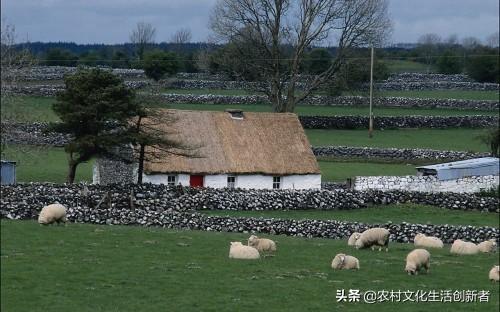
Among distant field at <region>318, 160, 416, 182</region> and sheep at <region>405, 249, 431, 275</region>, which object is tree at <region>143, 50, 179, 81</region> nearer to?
distant field at <region>318, 160, 416, 182</region>

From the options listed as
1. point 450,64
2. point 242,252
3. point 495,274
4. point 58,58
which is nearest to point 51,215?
point 242,252

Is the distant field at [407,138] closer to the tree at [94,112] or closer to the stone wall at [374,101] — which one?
the stone wall at [374,101]

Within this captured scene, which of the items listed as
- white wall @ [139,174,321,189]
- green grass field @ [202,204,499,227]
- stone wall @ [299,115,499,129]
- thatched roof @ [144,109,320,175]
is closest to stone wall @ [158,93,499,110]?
stone wall @ [299,115,499,129]

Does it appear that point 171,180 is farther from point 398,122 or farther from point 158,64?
point 158,64

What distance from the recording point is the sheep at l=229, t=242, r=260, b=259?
88.8 feet

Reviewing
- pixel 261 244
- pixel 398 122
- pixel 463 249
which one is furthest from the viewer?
pixel 398 122

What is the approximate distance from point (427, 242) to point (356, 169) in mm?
24691

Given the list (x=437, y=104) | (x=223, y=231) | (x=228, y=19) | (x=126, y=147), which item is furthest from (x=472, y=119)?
(x=223, y=231)

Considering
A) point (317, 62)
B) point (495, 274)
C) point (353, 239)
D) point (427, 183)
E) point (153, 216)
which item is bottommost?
point (495, 274)

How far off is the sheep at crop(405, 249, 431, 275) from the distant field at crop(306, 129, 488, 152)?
130ft

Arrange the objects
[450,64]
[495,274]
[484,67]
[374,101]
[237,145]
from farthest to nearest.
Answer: [450,64] → [484,67] → [374,101] → [237,145] → [495,274]

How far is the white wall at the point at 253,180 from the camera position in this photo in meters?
47.2

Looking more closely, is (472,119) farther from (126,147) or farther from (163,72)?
(126,147)

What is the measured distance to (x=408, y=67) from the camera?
125m
